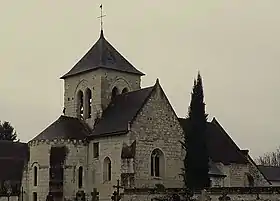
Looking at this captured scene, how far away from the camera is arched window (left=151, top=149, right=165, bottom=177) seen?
42.8 m

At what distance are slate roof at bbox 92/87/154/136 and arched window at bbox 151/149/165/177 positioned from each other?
9.82ft

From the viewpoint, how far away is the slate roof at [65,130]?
4416 centimetres

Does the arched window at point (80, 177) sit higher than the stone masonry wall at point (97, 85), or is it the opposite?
the stone masonry wall at point (97, 85)

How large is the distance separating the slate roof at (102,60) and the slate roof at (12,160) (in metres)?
9.18

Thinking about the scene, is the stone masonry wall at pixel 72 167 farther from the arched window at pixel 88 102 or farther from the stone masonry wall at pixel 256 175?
the stone masonry wall at pixel 256 175

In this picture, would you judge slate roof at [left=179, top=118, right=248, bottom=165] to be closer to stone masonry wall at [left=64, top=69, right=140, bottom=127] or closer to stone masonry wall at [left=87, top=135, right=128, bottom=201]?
stone masonry wall at [left=64, top=69, right=140, bottom=127]

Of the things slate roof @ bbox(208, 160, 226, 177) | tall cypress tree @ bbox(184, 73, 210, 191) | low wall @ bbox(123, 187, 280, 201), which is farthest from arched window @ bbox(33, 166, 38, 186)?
slate roof @ bbox(208, 160, 226, 177)

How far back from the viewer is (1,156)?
54906mm

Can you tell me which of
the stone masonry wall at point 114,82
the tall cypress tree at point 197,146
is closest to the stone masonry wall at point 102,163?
the stone masonry wall at point 114,82

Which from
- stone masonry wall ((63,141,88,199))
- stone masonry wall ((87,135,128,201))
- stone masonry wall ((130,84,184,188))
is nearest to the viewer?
stone masonry wall ((130,84,184,188))

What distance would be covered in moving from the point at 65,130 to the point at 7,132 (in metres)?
27.0

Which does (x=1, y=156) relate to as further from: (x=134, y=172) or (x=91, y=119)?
(x=134, y=172)

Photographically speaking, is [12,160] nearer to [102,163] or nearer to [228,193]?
[102,163]

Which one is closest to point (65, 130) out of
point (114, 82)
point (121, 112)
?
point (121, 112)
